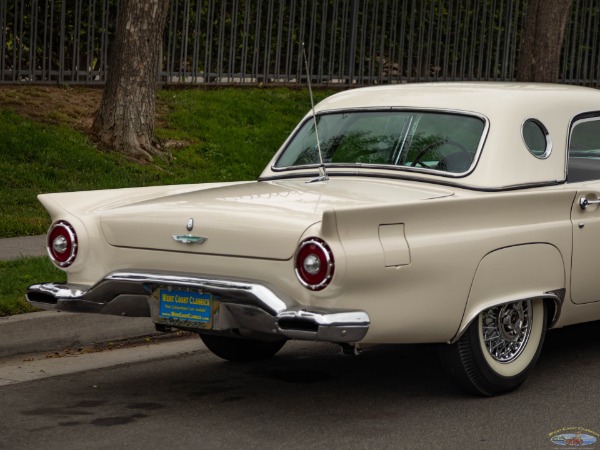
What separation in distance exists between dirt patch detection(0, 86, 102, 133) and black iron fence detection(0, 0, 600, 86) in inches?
18.7

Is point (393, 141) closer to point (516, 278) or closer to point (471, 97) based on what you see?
point (471, 97)

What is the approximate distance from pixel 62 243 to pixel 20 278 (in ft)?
7.18

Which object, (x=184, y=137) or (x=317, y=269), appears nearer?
(x=317, y=269)

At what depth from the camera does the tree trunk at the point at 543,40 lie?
17641 mm

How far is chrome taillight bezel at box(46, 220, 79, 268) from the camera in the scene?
642cm

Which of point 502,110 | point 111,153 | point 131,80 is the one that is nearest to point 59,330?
point 502,110

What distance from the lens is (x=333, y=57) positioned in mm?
20062

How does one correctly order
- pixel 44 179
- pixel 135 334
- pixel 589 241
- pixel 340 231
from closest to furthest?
1. pixel 340 231
2. pixel 589 241
3. pixel 135 334
4. pixel 44 179

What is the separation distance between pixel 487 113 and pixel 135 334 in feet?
9.02

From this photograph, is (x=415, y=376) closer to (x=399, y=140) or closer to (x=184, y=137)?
(x=399, y=140)

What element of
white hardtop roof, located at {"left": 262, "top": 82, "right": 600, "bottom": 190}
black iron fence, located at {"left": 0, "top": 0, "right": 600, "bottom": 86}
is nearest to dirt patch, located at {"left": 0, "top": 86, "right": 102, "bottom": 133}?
black iron fence, located at {"left": 0, "top": 0, "right": 600, "bottom": 86}

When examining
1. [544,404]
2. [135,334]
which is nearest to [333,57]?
[135,334]

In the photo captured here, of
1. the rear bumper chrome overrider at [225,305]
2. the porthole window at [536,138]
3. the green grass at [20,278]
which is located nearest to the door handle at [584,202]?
the porthole window at [536,138]

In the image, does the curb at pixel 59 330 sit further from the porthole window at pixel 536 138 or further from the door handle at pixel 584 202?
the door handle at pixel 584 202
